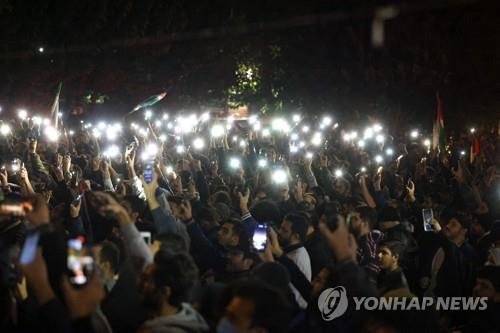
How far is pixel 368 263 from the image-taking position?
20.3ft

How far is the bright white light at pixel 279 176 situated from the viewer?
9.88 metres

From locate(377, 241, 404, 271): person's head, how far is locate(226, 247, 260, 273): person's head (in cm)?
111

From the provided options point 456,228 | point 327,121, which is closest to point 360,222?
point 456,228

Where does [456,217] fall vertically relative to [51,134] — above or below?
below

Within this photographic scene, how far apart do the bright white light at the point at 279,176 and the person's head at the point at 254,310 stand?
245 inches

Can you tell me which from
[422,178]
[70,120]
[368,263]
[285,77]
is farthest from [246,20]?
[368,263]

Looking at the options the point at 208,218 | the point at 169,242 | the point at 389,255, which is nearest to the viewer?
the point at 169,242

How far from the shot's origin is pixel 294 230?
6031 mm

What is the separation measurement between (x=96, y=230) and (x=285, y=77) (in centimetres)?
2640

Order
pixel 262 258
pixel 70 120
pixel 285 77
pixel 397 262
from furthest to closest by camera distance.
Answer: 1. pixel 285 77
2. pixel 70 120
3. pixel 397 262
4. pixel 262 258

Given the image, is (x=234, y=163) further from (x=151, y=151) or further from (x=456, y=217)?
(x=456, y=217)

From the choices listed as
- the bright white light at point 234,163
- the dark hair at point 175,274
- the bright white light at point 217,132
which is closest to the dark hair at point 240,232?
the dark hair at point 175,274

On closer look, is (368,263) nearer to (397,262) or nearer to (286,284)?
(397,262)
